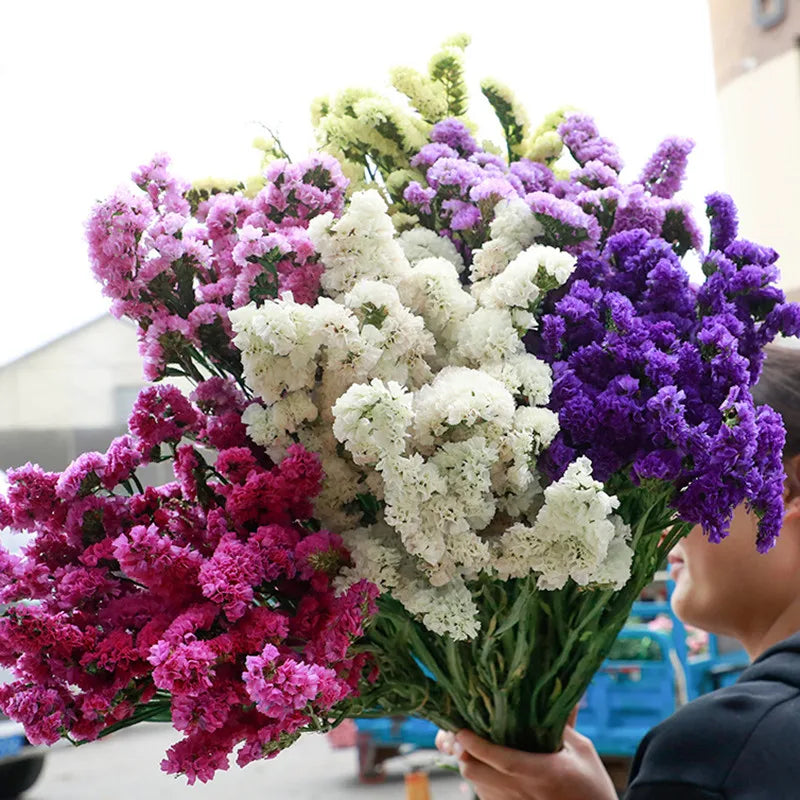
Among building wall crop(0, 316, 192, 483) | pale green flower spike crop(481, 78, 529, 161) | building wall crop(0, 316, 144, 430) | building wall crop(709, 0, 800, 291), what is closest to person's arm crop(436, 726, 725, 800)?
pale green flower spike crop(481, 78, 529, 161)

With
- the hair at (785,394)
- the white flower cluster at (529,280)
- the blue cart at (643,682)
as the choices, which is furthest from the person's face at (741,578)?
the blue cart at (643,682)

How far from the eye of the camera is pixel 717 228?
2.87 feet

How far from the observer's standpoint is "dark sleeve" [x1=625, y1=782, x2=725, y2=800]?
0.77 meters

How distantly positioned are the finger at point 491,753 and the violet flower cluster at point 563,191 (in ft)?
1.48

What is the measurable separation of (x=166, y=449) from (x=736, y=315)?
1.57 feet

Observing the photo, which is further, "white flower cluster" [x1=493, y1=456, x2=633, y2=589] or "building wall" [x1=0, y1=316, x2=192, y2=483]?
"building wall" [x1=0, y1=316, x2=192, y2=483]

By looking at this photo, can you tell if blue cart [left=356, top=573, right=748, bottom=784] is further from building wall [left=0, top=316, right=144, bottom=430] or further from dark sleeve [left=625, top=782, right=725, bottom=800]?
dark sleeve [left=625, top=782, right=725, bottom=800]

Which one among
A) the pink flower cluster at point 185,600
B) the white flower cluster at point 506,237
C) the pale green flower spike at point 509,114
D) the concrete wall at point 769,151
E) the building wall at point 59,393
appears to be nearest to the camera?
the pink flower cluster at point 185,600

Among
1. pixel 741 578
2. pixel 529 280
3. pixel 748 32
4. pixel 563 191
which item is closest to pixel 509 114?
pixel 563 191

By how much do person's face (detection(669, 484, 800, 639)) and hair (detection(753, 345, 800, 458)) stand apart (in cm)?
8

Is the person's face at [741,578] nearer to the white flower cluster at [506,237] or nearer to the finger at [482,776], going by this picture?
the finger at [482,776]

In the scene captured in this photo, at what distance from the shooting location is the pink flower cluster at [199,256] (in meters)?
0.79

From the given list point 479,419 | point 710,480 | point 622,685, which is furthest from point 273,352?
point 622,685

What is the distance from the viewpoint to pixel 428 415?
0.73 metres
